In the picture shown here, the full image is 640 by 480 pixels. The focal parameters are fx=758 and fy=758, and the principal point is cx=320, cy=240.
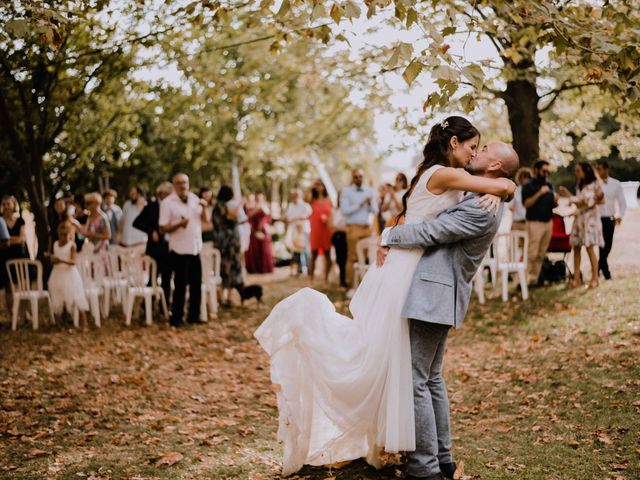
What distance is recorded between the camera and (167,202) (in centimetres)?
1177

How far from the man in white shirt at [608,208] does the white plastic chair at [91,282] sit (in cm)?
866

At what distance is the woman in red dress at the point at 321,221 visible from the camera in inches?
640

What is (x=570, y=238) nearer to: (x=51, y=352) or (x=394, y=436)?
(x=51, y=352)

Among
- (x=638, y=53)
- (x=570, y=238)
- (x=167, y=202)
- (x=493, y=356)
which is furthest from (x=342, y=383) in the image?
(x=570, y=238)

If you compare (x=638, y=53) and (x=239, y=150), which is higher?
(x=239, y=150)

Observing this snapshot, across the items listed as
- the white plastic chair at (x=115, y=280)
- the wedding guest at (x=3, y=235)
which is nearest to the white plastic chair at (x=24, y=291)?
the wedding guest at (x=3, y=235)

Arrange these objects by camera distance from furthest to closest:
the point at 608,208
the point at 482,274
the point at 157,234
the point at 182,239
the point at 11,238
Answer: the point at 608,208, the point at 482,274, the point at 157,234, the point at 11,238, the point at 182,239

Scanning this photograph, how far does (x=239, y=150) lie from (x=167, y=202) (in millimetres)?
18499

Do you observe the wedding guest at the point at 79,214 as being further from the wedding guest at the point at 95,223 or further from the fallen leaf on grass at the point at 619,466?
the fallen leaf on grass at the point at 619,466

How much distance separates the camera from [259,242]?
67.4 ft

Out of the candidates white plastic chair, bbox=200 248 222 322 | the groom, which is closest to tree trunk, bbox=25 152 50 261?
white plastic chair, bbox=200 248 222 322

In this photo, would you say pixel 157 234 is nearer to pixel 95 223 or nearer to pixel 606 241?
pixel 95 223

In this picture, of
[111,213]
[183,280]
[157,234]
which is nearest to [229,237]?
[157,234]

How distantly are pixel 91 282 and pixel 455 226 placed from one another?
9.23 metres
